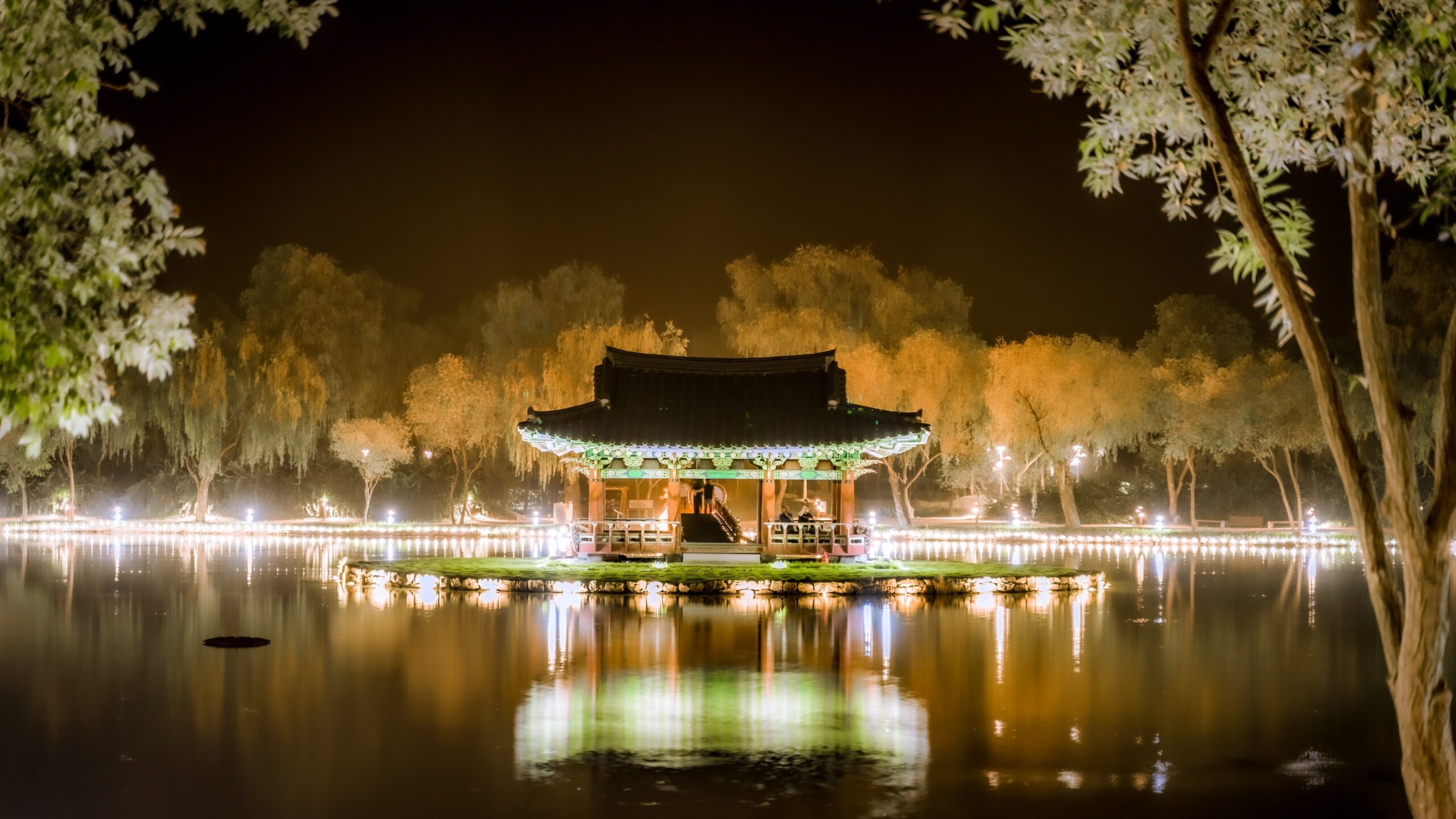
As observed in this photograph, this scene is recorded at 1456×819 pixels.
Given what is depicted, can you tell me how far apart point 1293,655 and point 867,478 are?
1818 inches

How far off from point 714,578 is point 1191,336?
3653 cm

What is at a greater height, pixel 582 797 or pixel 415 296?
pixel 415 296

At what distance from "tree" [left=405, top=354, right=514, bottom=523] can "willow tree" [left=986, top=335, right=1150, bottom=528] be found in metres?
17.8

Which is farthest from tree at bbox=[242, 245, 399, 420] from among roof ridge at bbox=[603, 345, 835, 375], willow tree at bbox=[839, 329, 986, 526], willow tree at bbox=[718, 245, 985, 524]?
roof ridge at bbox=[603, 345, 835, 375]

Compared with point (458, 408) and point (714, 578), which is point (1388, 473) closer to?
point (714, 578)

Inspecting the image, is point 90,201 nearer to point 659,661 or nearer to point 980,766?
point 980,766

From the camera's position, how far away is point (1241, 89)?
715 centimetres

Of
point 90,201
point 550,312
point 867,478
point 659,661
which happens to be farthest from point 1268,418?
point 90,201

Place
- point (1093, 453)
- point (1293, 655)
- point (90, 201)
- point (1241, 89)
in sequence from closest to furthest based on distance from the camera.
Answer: point (90, 201) → point (1241, 89) → point (1293, 655) → point (1093, 453)

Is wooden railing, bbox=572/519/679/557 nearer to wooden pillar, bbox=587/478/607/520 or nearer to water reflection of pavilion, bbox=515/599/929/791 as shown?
wooden pillar, bbox=587/478/607/520

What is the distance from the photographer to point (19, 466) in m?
47.8

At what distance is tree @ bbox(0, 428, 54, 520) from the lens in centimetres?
4500

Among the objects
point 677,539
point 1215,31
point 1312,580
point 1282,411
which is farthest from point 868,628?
point 1282,411

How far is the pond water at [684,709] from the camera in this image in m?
7.74
